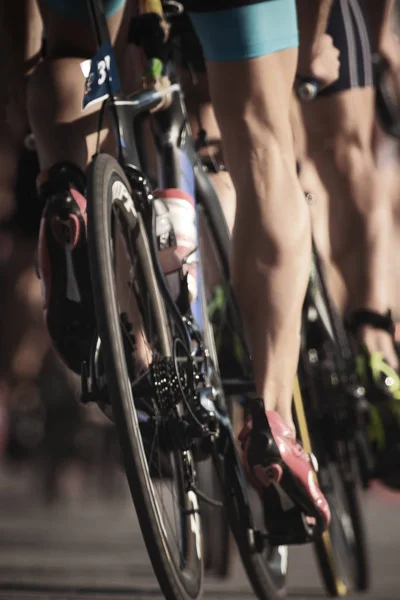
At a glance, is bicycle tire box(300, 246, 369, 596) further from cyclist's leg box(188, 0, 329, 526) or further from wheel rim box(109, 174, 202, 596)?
wheel rim box(109, 174, 202, 596)

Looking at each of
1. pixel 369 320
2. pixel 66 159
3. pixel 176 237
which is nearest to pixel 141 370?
pixel 176 237

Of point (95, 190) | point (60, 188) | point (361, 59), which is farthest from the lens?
point (361, 59)

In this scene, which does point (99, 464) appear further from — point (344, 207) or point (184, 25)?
point (184, 25)

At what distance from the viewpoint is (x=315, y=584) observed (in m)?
3.33

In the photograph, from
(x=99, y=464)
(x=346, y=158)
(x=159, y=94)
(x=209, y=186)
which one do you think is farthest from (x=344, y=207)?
(x=99, y=464)

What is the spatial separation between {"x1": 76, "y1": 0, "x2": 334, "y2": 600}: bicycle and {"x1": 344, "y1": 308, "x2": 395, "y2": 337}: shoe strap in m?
1.06

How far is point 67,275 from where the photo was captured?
2.30 metres

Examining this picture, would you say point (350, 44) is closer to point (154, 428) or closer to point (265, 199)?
point (265, 199)

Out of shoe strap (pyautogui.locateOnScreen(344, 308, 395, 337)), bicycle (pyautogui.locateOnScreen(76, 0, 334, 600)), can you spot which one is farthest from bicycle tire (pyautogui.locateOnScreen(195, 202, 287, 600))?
shoe strap (pyautogui.locateOnScreen(344, 308, 395, 337))

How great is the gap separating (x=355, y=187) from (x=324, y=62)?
1.45ft

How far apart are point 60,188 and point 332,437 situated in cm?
135

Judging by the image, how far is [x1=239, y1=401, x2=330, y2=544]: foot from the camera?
8.23ft

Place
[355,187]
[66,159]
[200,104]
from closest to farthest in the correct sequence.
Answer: [66,159] → [200,104] → [355,187]

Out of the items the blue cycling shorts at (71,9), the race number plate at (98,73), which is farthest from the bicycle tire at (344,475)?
the race number plate at (98,73)
